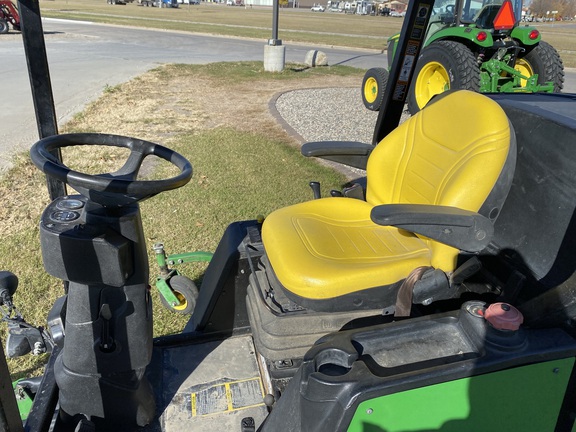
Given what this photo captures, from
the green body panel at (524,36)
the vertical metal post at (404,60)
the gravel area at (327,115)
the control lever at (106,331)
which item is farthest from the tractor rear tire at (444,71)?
the control lever at (106,331)

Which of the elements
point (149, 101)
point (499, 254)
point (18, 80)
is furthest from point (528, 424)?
point (18, 80)

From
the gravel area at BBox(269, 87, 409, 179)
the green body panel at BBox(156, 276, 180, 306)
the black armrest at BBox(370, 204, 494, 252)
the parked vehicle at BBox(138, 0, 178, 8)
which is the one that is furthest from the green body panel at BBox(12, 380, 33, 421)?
the parked vehicle at BBox(138, 0, 178, 8)

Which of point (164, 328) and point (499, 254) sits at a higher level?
point (499, 254)

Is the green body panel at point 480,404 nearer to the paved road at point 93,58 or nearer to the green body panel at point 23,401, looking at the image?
the green body panel at point 23,401

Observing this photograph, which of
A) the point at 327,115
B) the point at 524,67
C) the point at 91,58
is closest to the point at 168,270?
the point at 327,115

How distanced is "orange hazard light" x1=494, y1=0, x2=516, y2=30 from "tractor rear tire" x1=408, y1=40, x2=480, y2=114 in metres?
0.73

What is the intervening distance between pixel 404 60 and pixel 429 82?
15.2 feet

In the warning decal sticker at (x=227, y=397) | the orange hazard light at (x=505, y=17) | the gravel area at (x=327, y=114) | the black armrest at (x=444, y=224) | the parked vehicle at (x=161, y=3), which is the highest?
the orange hazard light at (x=505, y=17)

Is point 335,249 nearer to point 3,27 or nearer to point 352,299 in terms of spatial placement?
point 352,299

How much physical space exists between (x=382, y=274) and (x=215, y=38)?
59.4 feet

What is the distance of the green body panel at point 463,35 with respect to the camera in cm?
624

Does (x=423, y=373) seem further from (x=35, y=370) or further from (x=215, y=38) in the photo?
(x=215, y=38)

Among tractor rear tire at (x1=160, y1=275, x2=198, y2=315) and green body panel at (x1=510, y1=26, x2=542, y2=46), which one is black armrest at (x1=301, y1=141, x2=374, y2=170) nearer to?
tractor rear tire at (x1=160, y1=275, x2=198, y2=315)

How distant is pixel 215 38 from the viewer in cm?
1817
